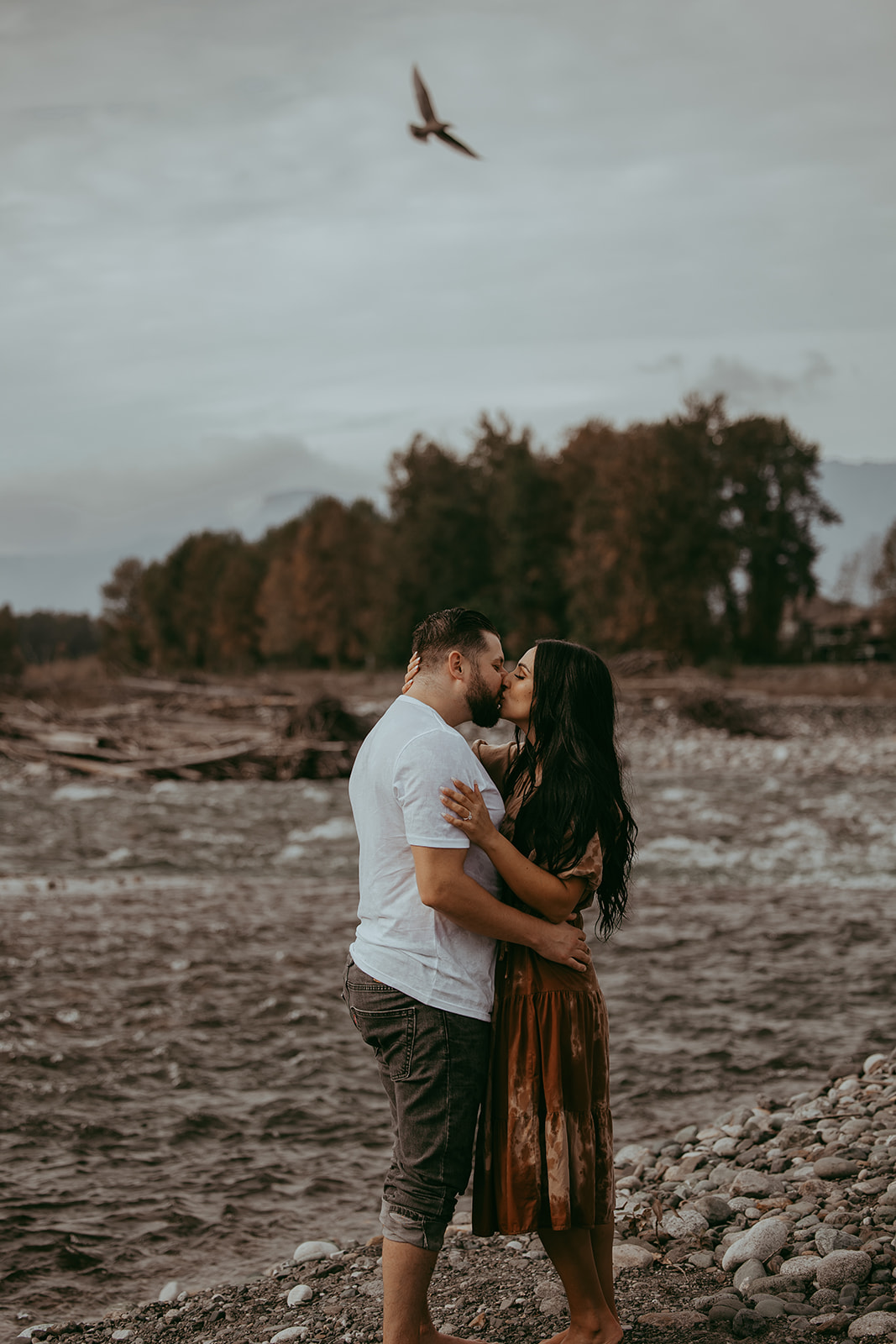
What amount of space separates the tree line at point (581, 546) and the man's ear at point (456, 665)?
110 feet

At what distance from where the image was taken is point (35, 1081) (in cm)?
621

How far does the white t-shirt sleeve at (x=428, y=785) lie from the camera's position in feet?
9.43

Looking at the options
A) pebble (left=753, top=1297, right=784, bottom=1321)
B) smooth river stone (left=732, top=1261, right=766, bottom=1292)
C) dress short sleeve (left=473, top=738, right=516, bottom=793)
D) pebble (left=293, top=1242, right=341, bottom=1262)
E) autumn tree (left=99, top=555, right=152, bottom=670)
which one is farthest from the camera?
autumn tree (left=99, top=555, right=152, bottom=670)

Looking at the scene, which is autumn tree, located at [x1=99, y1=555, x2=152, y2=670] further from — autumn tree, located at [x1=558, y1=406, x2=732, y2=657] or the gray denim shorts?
the gray denim shorts

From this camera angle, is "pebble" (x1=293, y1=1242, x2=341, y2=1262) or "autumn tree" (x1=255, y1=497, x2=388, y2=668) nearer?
"pebble" (x1=293, y1=1242, x2=341, y2=1262)

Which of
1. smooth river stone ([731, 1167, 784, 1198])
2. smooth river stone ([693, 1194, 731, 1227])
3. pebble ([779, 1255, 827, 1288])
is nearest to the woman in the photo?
pebble ([779, 1255, 827, 1288])

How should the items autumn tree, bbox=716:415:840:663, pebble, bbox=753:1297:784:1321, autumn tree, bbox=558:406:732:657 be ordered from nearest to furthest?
pebble, bbox=753:1297:784:1321, autumn tree, bbox=558:406:732:657, autumn tree, bbox=716:415:840:663

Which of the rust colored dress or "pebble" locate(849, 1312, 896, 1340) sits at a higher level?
the rust colored dress

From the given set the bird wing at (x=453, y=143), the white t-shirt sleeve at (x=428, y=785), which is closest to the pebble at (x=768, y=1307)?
the white t-shirt sleeve at (x=428, y=785)

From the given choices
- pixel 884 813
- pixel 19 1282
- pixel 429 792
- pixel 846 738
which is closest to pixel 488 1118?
pixel 429 792

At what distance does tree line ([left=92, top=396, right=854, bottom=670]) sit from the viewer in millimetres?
45219

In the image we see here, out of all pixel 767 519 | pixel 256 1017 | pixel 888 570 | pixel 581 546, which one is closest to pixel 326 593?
pixel 581 546

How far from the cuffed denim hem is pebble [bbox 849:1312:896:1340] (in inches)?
49.4

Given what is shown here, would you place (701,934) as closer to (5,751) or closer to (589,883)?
(589,883)
